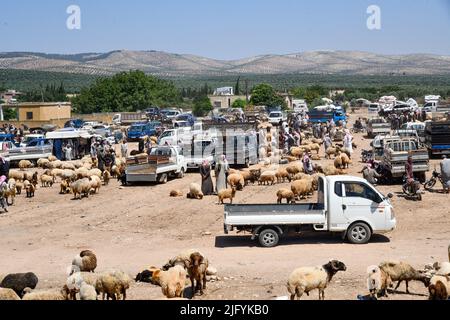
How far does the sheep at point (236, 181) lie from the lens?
21.3m

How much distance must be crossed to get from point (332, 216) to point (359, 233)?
0.74 metres

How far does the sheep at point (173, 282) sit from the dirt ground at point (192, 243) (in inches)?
26.6

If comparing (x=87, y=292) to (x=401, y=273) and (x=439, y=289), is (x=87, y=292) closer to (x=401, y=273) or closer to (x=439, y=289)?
(x=401, y=273)

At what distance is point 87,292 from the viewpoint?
31.5ft


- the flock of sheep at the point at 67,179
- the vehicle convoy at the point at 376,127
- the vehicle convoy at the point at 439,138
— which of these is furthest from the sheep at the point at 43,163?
the vehicle convoy at the point at 376,127

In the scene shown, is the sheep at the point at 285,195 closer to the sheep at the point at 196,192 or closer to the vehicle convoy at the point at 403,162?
the sheep at the point at 196,192

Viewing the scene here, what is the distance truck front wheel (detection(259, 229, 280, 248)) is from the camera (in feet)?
45.0

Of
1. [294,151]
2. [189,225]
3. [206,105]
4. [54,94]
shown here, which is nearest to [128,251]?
[189,225]

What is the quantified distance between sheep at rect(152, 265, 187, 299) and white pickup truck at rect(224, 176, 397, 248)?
3468mm

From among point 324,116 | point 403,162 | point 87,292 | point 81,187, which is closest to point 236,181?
point 81,187
